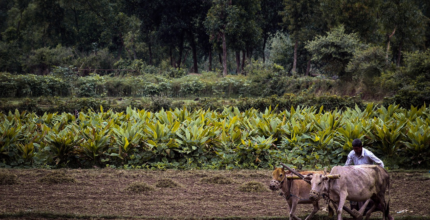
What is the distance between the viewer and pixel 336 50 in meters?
24.4

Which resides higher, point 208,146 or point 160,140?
point 160,140

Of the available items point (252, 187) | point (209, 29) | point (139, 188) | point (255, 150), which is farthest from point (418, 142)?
point (209, 29)

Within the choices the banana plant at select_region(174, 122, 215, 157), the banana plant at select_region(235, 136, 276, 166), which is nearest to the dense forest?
the banana plant at select_region(235, 136, 276, 166)

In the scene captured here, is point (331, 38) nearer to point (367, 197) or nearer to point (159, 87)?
point (159, 87)

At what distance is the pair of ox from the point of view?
4.65m

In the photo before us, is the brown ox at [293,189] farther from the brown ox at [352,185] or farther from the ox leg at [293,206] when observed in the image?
the brown ox at [352,185]

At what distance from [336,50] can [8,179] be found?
20.4m

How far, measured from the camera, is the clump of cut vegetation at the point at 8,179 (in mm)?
7727

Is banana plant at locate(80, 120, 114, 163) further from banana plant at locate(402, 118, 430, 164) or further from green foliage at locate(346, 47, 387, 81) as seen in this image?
green foliage at locate(346, 47, 387, 81)

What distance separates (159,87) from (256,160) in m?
18.0

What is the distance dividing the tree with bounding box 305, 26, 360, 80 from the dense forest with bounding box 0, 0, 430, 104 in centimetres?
6

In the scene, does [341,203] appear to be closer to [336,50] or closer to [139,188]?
[139,188]

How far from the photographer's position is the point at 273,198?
6863 mm

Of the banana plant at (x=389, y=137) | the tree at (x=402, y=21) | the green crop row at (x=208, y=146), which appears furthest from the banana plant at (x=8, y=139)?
the tree at (x=402, y=21)
